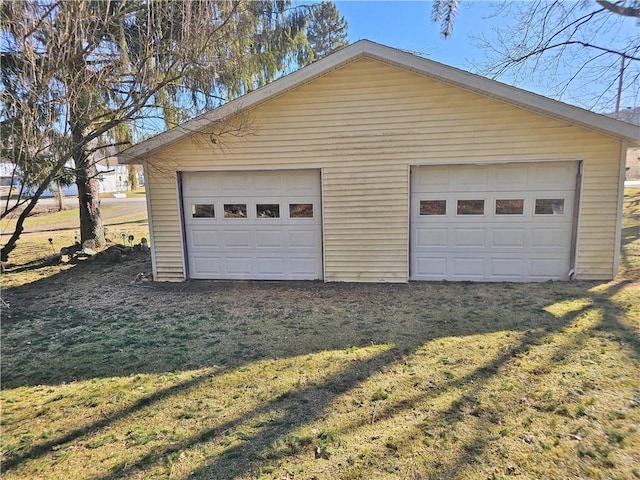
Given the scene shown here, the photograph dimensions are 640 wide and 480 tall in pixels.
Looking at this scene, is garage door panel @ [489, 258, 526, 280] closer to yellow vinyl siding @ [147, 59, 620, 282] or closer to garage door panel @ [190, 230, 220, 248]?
yellow vinyl siding @ [147, 59, 620, 282]

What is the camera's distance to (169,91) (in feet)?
23.9

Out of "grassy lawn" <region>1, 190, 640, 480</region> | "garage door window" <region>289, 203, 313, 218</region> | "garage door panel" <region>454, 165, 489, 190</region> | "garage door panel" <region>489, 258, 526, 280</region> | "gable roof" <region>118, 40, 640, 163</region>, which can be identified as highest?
"gable roof" <region>118, 40, 640, 163</region>

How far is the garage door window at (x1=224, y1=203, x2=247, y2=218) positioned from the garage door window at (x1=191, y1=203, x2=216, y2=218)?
0.28m

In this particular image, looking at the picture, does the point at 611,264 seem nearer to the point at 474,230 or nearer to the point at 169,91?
the point at 474,230

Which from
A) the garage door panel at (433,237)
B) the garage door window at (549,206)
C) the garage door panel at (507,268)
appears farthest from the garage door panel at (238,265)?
the garage door window at (549,206)

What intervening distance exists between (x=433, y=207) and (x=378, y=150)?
152 centimetres

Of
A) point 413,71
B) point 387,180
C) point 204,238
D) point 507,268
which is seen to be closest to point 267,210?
point 204,238

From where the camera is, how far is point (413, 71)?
265 inches

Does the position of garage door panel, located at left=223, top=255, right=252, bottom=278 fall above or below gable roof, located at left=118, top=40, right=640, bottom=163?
below

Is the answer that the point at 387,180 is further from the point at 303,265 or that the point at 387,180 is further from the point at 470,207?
the point at 303,265

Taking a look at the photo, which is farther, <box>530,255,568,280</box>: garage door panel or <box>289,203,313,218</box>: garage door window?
<box>289,203,313,218</box>: garage door window

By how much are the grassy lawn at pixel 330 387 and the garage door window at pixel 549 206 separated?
140cm

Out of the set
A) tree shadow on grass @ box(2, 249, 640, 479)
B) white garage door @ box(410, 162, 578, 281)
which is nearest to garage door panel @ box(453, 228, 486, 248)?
white garage door @ box(410, 162, 578, 281)

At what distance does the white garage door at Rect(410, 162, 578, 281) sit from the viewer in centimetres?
693
